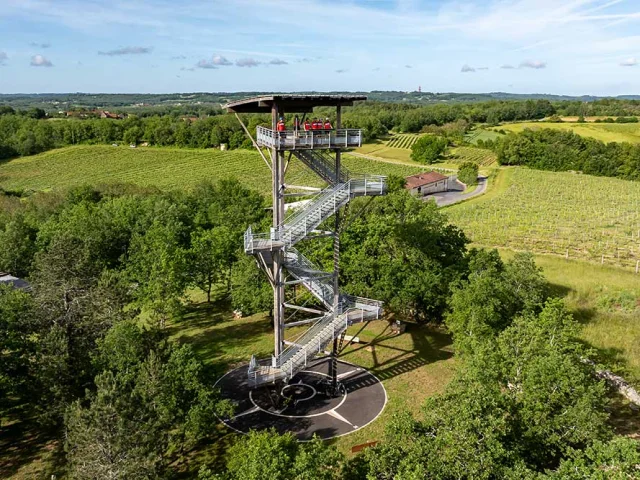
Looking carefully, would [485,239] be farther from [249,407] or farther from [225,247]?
[249,407]

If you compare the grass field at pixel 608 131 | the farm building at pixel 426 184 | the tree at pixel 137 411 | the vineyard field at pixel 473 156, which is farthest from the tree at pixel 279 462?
the grass field at pixel 608 131

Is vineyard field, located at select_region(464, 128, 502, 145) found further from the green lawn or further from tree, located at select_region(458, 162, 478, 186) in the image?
the green lawn

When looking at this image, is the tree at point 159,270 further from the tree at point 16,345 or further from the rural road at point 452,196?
the rural road at point 452,196

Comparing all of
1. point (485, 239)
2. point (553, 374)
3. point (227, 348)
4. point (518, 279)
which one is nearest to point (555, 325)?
point (518, 279)

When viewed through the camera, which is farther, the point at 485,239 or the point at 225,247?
the point at 485,239

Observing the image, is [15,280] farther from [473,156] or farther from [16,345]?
[473,156]

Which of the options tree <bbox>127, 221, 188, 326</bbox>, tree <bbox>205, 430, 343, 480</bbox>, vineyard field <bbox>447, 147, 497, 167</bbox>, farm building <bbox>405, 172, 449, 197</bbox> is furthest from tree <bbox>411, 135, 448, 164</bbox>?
tree <bbox>205, 430, 343, 480</bbox>
